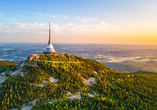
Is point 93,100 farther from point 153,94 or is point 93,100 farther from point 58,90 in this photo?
point 153,94

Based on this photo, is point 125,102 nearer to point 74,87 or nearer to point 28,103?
point 74,87

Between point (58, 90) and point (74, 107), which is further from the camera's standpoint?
point (58, 90)

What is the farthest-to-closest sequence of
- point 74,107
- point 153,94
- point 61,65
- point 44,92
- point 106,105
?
point 61,65 < point 153,94 < point 44,92 < point 106,105 < point 74,107

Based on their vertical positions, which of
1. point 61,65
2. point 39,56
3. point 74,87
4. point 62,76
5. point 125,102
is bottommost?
point 125,102

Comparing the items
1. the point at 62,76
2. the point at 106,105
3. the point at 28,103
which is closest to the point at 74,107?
the point at 106,105

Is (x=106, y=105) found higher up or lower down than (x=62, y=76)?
lower down

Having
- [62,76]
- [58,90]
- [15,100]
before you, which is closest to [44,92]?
[58,90]

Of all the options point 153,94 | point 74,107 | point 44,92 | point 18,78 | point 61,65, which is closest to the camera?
point 74,107
